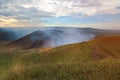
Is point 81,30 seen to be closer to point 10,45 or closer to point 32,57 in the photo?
point 10,45

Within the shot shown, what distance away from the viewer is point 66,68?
24.5 ft

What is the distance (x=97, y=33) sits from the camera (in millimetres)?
23203

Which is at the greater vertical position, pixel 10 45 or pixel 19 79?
pixel 19 79

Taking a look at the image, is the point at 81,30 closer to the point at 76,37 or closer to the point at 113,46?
the point at 76,37

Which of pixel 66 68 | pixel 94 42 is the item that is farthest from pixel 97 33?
pixel 66 68

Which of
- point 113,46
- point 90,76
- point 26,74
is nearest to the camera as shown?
point 90,76

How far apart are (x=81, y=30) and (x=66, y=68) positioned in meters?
19.8

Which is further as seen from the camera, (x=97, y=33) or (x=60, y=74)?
(x=97, y=33)

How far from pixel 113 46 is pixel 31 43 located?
1224cm

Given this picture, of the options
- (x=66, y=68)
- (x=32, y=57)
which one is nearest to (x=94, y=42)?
(x=32, y=57)

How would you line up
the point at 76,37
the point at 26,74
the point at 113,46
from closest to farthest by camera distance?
the point at 26,74 < the point at 113,46 < the point at 76,37

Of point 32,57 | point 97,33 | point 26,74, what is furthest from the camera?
point 97,33

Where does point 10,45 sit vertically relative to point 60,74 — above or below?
below

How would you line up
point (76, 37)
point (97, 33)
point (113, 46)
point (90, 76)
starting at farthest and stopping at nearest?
point (76, 37) → point (97, 33) → point (113, 46) → point (90, 76)
